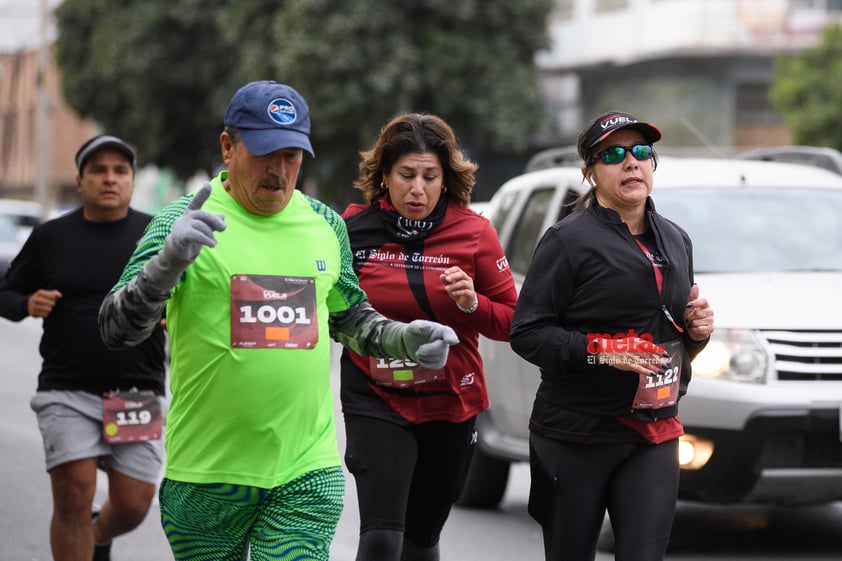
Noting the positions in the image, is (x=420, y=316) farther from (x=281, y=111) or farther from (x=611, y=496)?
(x=281, y=111)

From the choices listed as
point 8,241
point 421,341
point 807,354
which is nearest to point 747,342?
point 807,354

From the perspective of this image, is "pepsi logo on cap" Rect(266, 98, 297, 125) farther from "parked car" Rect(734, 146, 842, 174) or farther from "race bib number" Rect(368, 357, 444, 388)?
"parked car" Rect(734, 146, 842, 174)

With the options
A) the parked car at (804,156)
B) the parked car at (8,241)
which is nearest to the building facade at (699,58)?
the parked car at (8,241)

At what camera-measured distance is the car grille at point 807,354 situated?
6645mm

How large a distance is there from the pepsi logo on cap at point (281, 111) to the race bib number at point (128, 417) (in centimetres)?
223

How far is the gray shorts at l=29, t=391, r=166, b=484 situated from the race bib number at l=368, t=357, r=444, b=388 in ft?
4.22

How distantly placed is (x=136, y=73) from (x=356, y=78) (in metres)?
9.41

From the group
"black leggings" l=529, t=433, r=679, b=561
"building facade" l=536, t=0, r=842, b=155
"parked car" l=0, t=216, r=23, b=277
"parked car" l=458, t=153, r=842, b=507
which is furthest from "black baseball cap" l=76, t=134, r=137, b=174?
"building facade" l=536, t=0, r=842, b=155

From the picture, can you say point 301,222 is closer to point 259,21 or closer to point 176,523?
point 176,523

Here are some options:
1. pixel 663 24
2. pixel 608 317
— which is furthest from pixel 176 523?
pixel 663 24

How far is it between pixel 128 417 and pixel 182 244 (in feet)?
8.17

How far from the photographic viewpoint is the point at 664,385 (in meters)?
4.69

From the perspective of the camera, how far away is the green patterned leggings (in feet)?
13.3

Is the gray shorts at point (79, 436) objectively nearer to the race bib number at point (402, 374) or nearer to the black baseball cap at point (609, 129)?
the race bib number at point (402, 374)
